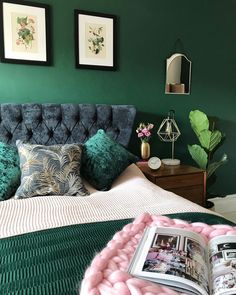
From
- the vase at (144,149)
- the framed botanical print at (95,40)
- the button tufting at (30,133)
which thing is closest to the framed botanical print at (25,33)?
the framed botanical print at (95,40)

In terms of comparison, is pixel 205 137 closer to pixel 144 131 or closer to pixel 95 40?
pixel 144 131

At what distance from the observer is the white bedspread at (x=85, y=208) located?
1.38 m

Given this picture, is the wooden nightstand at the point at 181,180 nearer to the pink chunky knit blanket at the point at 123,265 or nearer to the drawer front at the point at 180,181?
the drawer front at the point at 180,181

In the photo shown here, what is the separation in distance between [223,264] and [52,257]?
1.87ft

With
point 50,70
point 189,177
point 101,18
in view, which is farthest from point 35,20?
point 189,177

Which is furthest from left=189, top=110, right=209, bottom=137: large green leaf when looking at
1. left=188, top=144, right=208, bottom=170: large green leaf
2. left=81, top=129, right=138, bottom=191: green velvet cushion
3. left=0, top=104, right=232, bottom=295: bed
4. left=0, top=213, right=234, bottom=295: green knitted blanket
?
left=0, top=213, right=234, bottom=295: green knitted blanket

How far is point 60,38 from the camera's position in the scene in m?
2.64

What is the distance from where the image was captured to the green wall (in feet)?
8.66

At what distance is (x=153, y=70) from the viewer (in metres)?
3.04

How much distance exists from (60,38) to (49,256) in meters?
2.16

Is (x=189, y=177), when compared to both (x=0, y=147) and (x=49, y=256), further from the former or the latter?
(x=49, y=256)

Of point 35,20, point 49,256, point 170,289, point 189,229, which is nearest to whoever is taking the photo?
point 170,289

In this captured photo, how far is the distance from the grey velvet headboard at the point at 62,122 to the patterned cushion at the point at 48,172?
0.41 meters

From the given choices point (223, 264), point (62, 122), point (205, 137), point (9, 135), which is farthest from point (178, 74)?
point (223, 264)
